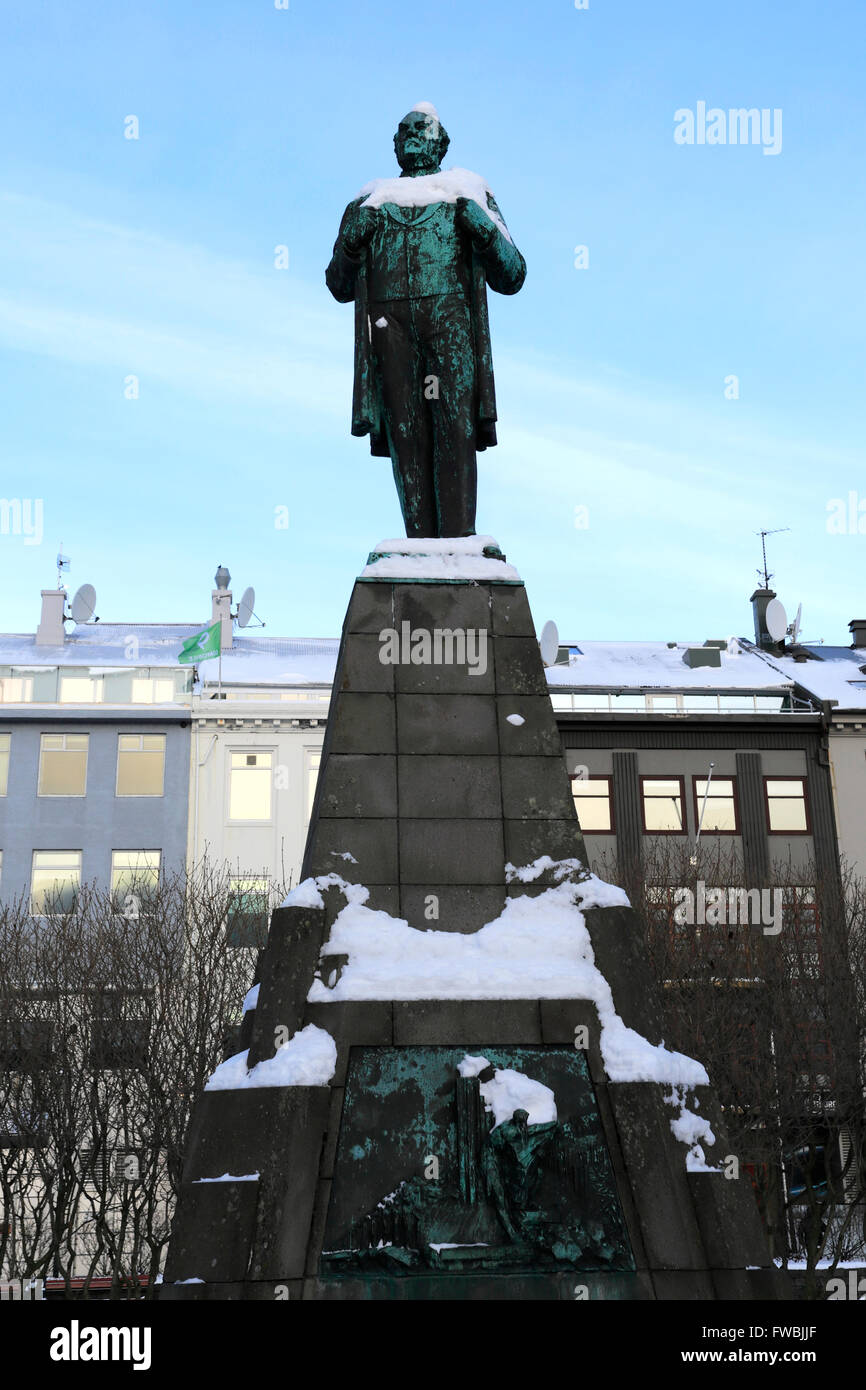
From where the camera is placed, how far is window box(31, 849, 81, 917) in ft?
121

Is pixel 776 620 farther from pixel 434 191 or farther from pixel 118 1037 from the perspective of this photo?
pixel 434 191

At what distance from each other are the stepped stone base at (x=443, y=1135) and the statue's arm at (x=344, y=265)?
3964 millimetres

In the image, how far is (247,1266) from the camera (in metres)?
7.07

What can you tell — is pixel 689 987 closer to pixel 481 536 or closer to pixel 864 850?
pixel 864 850

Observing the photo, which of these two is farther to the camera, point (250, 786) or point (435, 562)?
point (250, 786)

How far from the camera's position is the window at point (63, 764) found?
38281 mm

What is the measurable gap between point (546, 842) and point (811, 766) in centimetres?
3153

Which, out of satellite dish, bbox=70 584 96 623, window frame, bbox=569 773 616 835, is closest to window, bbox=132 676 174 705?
satellite dish, bbox=70 584 96 623

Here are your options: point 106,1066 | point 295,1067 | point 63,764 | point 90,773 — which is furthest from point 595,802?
point 295,1067

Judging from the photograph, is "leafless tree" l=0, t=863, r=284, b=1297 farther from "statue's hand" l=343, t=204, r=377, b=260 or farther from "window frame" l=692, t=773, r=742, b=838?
"statue's hand" l=343, t=204, r=377, b=260

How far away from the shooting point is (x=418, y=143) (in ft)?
34.2

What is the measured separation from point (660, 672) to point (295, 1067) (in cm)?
3539

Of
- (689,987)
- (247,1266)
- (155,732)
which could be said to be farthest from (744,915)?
(247,1266)

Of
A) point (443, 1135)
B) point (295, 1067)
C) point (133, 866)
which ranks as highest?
point (133, 866)
